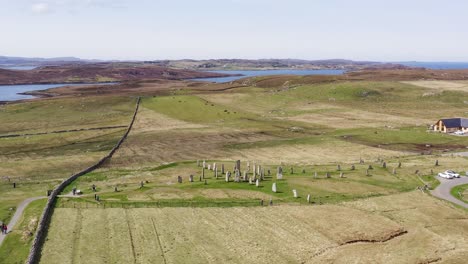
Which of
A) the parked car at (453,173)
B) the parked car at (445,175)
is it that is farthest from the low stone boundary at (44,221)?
the parked car at (453,173)

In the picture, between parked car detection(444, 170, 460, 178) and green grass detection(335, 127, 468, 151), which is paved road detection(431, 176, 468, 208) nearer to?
parked car detection(444, 170, 460, 178)

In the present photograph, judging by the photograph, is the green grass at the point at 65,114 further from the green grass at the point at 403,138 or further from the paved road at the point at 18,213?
the paved road at the point at 18,213

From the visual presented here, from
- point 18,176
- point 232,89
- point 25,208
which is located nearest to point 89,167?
point 18,176

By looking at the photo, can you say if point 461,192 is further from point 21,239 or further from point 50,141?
point 50,141

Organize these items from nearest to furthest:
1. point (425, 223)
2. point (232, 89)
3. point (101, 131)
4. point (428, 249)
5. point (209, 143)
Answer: point (428, 249) → point (425, 223) → point (209, 143) → point (101, 131) → point (232, 89)

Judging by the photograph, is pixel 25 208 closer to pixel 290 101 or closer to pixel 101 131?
pixel 101 131

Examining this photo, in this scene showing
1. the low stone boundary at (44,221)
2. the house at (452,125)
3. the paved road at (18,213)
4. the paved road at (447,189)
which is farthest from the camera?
the house at (452,125)
